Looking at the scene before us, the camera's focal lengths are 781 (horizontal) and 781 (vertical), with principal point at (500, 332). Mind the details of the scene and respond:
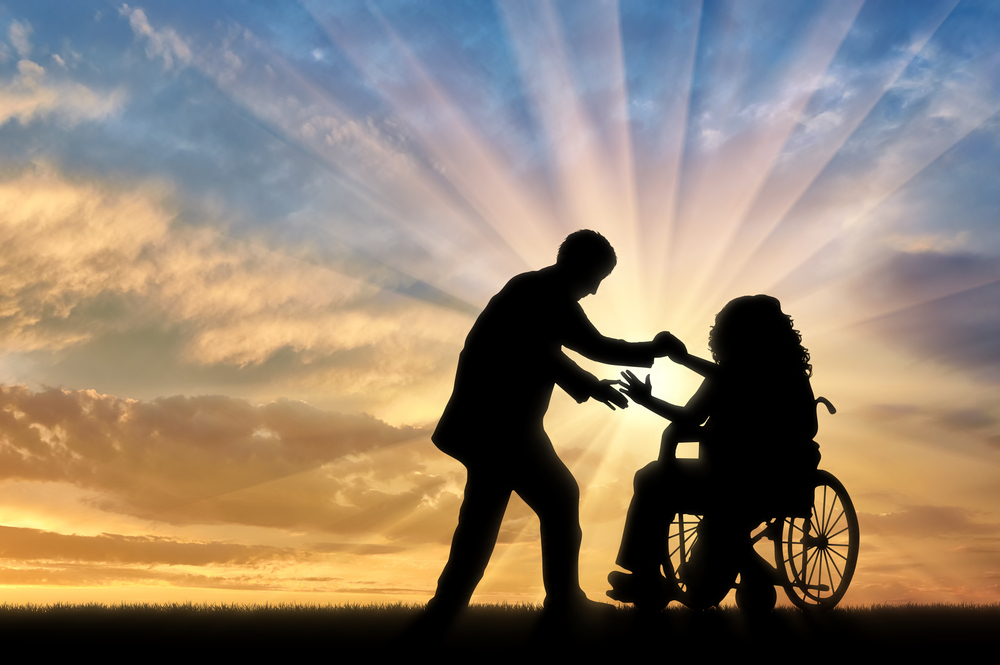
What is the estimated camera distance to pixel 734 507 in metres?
5.48

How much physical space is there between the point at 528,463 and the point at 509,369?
62 cm

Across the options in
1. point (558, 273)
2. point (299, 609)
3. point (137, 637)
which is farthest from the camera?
point (299, 609)

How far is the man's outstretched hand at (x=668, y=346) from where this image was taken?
219 inches

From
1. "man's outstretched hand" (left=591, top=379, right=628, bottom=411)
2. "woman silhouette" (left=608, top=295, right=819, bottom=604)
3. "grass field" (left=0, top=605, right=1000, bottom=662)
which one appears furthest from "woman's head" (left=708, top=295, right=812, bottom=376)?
"grass field" (left=0, top=605, right=1000, bottom=662)

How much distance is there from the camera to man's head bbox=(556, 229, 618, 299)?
17.4 feet

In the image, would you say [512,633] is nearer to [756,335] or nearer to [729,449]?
[729,449]

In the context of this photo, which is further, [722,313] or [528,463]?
[722,313]

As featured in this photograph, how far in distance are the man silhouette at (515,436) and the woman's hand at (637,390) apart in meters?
0.39

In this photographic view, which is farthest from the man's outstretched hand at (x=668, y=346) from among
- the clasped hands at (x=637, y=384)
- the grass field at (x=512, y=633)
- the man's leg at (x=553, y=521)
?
the grass field at (x=512, y=633)

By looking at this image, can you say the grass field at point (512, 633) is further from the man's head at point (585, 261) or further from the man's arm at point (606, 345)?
the man's head at point (585, 261)

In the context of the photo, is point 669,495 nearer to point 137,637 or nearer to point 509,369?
point 509,369

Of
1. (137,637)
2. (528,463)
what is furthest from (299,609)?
(528,463)

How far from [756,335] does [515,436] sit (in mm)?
1909

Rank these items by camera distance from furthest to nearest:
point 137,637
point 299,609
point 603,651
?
point 299,609 < point 137,637 < point 603,651
